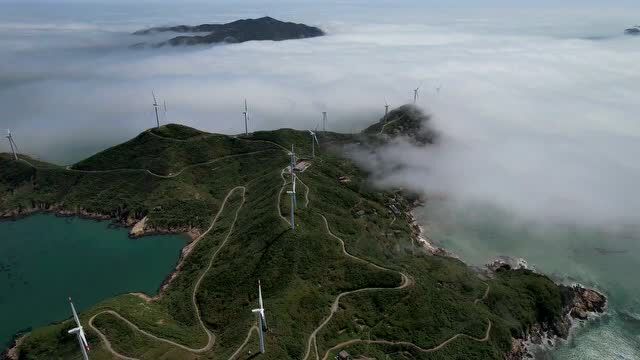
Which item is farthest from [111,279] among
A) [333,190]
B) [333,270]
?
[333,190]

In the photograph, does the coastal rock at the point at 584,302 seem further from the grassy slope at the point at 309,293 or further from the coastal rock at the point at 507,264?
the coastal rock at the point at 507,264

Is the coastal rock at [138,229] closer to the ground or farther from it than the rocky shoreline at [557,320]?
farther from it

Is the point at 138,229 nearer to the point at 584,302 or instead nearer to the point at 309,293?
the point at 309,293

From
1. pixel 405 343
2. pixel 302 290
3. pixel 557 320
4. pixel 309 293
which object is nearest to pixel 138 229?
pixel 302 290

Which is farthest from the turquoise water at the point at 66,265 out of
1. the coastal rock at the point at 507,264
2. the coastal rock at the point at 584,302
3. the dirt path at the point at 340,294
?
the coastal rock at the point at 584,302

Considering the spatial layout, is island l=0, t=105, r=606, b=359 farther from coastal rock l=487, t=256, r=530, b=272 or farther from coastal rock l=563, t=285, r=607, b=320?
coastal rock l=487, t=256, r=530, b=272

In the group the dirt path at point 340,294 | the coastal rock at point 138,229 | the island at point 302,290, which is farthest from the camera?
the coastal rock at point 138,229

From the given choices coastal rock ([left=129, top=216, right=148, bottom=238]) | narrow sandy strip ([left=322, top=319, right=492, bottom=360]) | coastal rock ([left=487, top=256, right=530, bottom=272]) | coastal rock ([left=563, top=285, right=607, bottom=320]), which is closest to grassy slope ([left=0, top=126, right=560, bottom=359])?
narrow sandy strip ([left=322, top=319, right=492, bottom=360])
